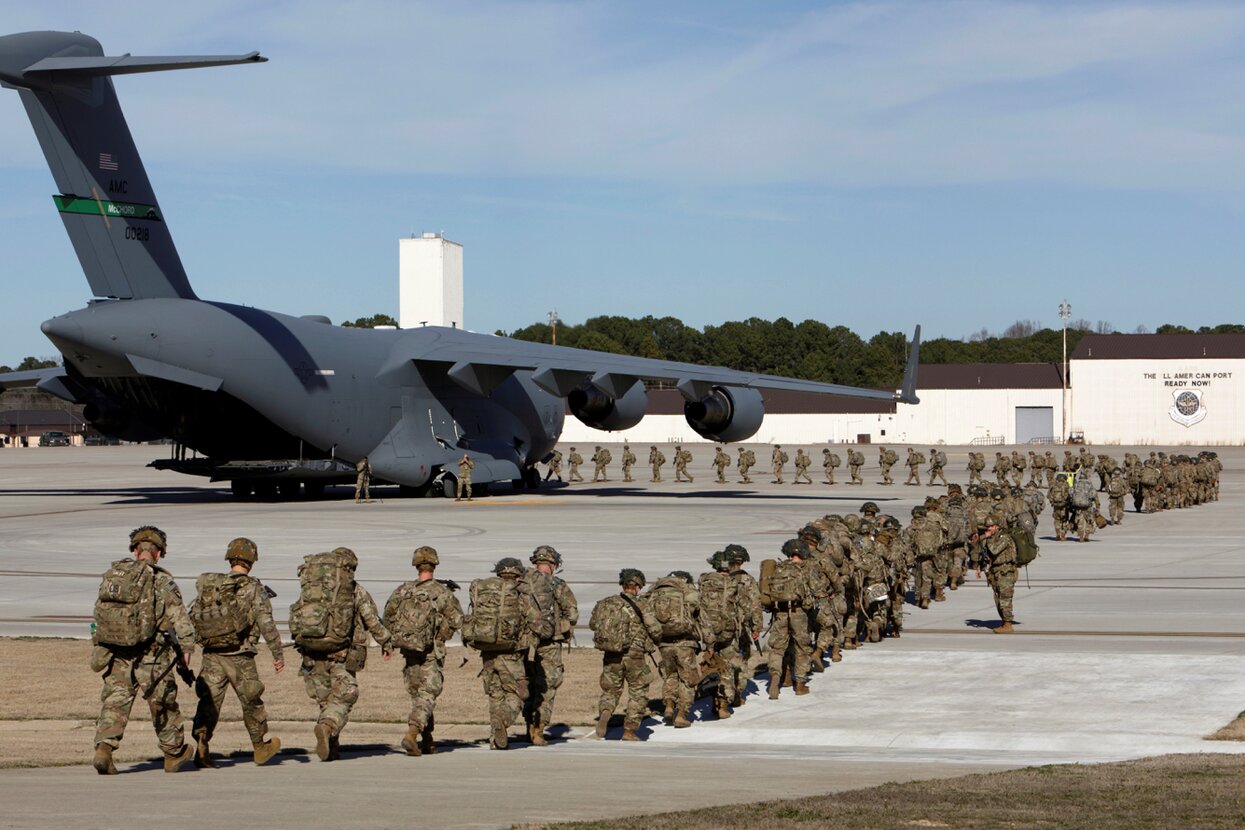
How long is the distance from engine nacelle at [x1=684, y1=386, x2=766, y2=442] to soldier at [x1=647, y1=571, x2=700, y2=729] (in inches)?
1059

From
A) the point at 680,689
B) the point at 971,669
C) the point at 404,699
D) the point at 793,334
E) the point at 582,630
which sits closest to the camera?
the point at 680,689

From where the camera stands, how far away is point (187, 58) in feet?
92.4

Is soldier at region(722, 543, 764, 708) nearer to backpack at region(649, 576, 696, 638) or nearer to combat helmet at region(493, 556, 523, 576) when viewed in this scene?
backpack at region(649, 576, 696, 638)

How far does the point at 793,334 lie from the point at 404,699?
144448 millimetres

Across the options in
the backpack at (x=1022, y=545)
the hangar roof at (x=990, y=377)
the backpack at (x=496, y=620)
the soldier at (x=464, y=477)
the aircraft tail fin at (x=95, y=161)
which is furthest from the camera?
the hangar roof at (x=990, y=377)

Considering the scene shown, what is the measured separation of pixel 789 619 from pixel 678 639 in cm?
163

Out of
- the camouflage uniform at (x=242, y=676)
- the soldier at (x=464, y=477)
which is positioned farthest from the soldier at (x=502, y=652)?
the soldier at (x=464, y=477)

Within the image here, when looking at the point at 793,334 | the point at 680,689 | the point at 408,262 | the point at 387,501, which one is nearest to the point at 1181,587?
the point at 680,689

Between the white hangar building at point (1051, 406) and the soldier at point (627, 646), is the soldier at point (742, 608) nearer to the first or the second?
the soldier at point (627, 646)

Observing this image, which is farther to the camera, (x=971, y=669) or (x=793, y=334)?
(x=793, y=334)

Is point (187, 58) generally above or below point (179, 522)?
above

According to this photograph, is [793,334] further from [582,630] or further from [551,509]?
[582,630]

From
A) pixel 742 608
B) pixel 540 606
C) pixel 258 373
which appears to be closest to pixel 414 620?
pixel 540 606

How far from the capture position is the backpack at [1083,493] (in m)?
26.6
